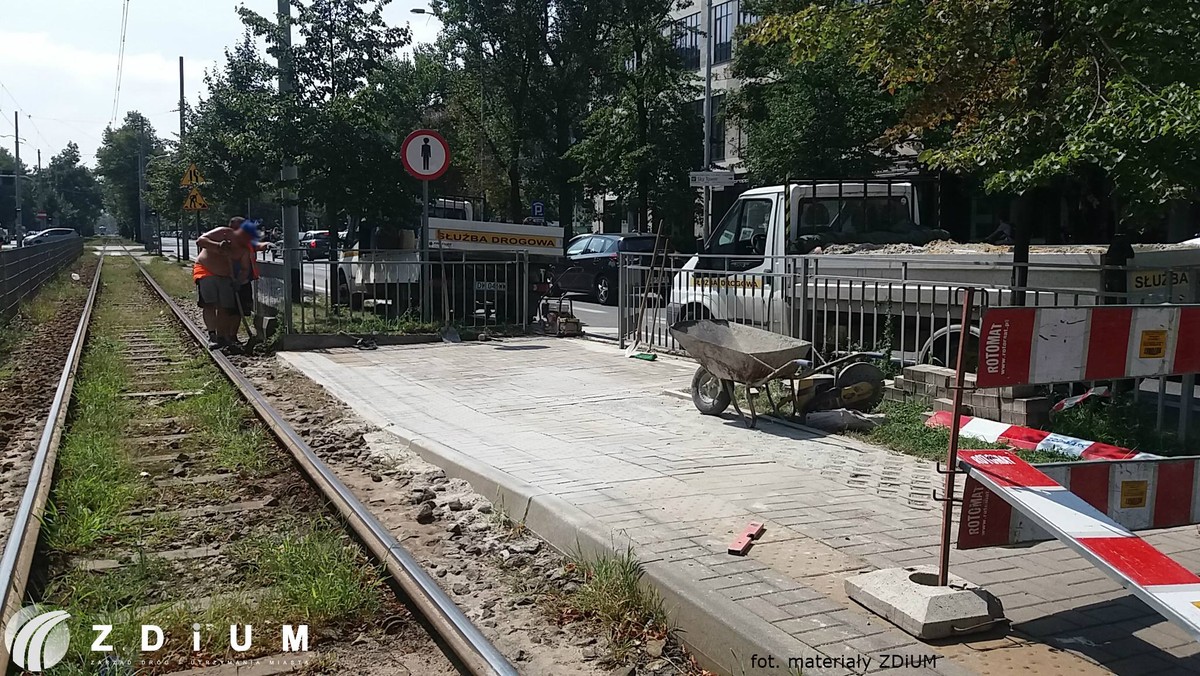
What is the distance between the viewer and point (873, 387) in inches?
336

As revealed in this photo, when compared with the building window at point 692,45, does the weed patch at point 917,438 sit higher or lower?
lower

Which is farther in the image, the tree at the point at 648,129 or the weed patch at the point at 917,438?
the tree at the point at 648,129

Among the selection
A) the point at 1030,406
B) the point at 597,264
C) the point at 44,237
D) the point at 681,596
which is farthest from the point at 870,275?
the point at 44,237

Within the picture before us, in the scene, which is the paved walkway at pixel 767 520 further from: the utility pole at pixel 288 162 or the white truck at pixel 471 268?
the utility pole at pixel 288 162

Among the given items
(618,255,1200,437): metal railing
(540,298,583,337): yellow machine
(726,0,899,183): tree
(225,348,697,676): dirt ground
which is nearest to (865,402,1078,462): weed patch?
(618,255,1200,437): metal railing

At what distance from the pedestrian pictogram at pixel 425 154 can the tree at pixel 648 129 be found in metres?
19.0

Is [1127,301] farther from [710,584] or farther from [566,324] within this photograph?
[566,324]

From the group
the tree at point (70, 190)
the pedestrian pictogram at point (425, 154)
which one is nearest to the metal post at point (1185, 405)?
the pedestrian pictogram at point (425, 154)

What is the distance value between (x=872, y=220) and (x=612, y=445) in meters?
6.62

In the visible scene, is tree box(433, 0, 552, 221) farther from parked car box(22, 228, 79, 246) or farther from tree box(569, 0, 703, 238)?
parked car box(22, 228, 79, 246)

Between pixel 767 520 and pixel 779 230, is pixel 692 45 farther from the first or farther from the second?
pixel 767 520

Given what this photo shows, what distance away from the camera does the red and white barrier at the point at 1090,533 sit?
3.37 m

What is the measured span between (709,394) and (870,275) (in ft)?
8.82

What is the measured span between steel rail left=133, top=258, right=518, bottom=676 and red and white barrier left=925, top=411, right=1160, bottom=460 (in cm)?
349
